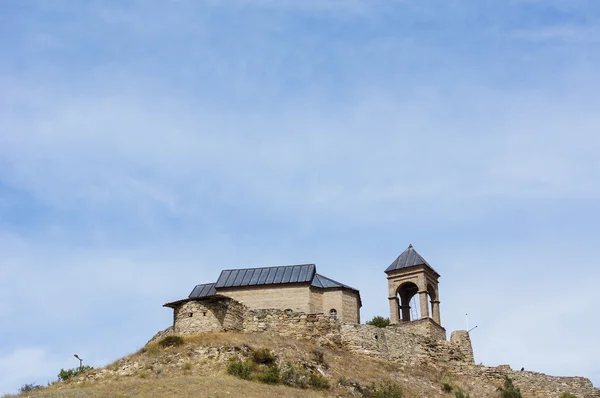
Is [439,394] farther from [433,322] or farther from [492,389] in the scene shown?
[433,322]

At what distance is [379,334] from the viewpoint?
1610 inches

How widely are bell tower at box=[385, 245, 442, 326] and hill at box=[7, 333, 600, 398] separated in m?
5.92

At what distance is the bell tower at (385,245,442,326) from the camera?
45.2 m

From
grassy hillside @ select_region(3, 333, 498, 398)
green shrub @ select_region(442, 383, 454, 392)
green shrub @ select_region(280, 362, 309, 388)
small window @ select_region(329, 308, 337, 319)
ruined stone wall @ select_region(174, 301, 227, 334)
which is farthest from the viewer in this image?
small window @ select_region(329, 308, 337, 319)

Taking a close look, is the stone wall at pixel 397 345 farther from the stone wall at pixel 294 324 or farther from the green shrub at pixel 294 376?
the green shrub at pixel 294 376

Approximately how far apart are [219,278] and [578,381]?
68.1ft

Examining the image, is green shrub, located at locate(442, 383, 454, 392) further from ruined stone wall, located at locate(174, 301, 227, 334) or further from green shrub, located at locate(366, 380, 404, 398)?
ruined stone wall, located at locate(174, 301, 227, 334)

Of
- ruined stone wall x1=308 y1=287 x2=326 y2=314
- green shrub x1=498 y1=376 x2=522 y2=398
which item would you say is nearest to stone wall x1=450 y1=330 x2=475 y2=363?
green shrub x1=498 y1=376 x2=522 y2=398

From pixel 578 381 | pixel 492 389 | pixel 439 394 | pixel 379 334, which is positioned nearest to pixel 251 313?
pixel 379 334

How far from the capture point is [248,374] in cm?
3297

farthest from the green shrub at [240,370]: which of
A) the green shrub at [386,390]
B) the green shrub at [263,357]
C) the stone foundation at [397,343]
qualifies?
the green shrub at [386,390]

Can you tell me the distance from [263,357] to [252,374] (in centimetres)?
169

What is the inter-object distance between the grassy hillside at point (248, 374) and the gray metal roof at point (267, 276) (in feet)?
22.9

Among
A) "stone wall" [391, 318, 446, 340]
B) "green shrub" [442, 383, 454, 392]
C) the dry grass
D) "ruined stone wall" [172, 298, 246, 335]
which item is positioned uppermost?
"stone wall" [391, 318, 446, 340]
